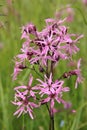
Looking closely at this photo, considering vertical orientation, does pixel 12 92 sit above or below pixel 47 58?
below

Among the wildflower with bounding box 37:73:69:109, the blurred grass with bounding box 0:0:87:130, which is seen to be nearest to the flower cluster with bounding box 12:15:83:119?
the wildflower with bounding box 37:73:69:109

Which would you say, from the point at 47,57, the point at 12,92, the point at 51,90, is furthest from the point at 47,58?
the point at 12,92

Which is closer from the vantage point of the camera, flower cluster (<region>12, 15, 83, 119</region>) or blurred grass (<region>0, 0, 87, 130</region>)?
flower cluster (<region>12, 15, 83, 119</region>)

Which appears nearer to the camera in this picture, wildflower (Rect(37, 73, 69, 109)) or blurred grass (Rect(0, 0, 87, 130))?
wildflower (Rect(37, 73, 69, 109))

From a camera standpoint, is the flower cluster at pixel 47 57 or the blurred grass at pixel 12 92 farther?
the blurred grass at pixel 12 92

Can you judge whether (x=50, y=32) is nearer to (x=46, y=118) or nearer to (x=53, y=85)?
(x=53, y=85)

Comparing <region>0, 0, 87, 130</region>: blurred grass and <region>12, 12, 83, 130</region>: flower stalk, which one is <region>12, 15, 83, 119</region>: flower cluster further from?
<region>0, 0, 87, 130</region>: blurred grass

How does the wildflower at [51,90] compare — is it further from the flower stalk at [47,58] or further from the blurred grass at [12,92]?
the blurred grass at [12,92]

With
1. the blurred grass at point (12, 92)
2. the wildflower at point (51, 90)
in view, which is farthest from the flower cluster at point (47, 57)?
the blurred grass at point (12, 92)

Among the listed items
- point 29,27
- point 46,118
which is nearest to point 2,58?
point 46,118

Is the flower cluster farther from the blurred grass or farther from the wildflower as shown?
the blurred grass

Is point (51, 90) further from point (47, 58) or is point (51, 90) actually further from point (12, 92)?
point (12, 92)
